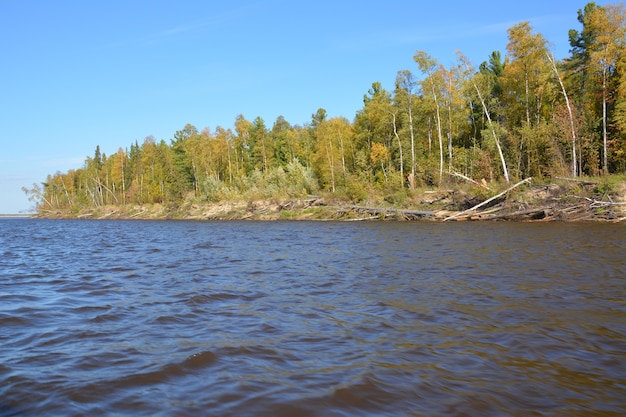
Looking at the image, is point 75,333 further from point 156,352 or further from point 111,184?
point 111,184

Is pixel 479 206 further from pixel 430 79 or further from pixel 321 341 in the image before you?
pixel 321 341

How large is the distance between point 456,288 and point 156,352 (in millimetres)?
6735

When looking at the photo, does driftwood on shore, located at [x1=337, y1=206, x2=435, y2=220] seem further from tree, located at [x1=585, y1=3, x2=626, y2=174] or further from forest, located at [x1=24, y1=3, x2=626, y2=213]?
tree, located at [x1=585, y1=3, x2=626, y2=174]

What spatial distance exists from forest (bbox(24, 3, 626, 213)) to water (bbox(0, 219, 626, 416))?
2652 centimetres

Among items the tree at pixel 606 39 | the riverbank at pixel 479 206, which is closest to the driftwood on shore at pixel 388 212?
the riverbank at pixel 479 206

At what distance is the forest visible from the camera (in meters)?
35.7

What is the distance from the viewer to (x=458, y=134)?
51.9 metres

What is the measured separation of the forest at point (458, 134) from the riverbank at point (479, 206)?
1890 millimetres

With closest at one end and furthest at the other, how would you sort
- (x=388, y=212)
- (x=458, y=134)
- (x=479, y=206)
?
1. (x=479, y=206)
2. (x=388, y=212)
3. (x=458, y=134)

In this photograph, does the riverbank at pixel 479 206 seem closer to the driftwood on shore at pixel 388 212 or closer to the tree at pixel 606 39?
the driftwood on shore at pixel 388 212

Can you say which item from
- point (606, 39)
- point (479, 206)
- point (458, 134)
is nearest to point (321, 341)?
point (479, 206)

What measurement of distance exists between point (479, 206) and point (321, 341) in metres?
31.3

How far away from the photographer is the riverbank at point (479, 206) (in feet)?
96.8

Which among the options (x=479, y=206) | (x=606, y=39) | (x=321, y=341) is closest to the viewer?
(x=321, y=341)
